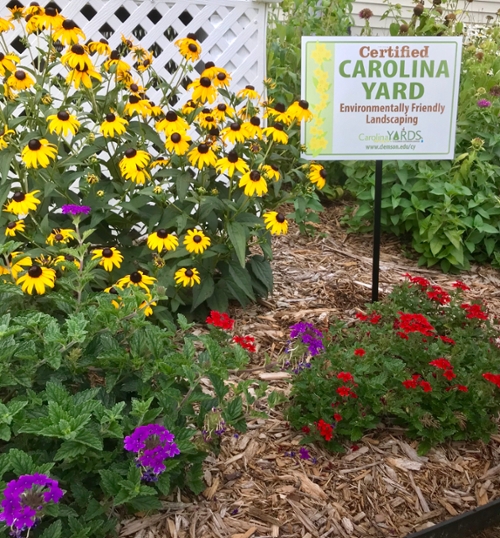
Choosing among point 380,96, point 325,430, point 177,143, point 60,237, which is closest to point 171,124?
point 177,143

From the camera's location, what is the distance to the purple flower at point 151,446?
1.40 meters

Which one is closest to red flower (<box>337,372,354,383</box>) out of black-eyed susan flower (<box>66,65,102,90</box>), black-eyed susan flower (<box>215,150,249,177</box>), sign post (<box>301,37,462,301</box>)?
black-eyed susan flower (<box>215,150,249,177</box>)

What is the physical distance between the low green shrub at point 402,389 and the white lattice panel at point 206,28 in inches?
92.3

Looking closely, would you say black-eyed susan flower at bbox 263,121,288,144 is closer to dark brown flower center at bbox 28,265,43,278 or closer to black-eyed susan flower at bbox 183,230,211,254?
black-eyed susan flower at bbox 183,230,211,254

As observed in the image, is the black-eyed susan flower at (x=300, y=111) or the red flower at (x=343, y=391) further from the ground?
the black-eyed susan flower at (x=300, y=111)

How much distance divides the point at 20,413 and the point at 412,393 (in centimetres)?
122

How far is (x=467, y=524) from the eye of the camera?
71.9 inches

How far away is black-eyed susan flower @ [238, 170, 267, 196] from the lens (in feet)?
7.77

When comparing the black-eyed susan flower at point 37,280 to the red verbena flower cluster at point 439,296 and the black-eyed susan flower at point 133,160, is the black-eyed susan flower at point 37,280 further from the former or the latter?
the red verbena flower cluster at point 439,296

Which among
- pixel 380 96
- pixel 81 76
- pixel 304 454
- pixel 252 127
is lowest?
pixel 304 454

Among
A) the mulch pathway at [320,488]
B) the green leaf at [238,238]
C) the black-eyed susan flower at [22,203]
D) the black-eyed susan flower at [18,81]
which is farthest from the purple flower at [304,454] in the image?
the black-eyed susan flower at [18,81]

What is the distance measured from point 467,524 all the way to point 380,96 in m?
1.79

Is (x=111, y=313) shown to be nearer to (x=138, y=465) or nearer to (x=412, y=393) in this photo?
(x=138, y=465)

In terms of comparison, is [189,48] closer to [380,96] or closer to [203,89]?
[203,89]
